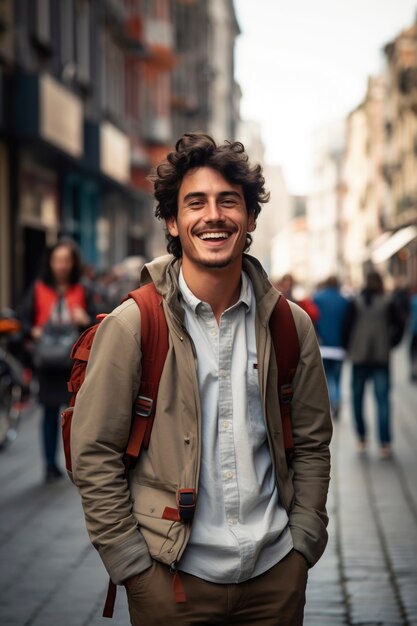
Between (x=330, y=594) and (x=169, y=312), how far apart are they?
11.1ft

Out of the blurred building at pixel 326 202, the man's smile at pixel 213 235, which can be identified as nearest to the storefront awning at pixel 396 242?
the man's smile at pixel 213 235

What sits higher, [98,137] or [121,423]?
[98,137]

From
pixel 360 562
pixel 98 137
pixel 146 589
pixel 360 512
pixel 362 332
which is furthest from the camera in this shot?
pixel 98 137

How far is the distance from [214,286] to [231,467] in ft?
1.63

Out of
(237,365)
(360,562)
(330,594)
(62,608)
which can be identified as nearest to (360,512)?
(360,562)

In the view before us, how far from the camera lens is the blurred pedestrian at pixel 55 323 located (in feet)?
32.4

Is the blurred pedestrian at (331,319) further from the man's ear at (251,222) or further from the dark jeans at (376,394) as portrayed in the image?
the man's ear at (251,222)

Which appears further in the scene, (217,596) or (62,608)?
(62,608)

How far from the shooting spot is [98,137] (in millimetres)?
24625

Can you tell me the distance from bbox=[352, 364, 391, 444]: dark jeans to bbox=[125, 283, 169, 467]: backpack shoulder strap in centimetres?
864

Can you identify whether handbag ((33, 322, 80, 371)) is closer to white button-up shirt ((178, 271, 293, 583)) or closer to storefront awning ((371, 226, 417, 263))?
storefront awning ((371, 226, 417, 263))

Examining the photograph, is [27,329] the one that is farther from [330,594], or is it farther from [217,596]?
[217,596]

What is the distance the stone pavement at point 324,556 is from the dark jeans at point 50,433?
0.69ft

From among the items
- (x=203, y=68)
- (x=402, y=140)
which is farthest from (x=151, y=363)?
(x=402, y=140)
